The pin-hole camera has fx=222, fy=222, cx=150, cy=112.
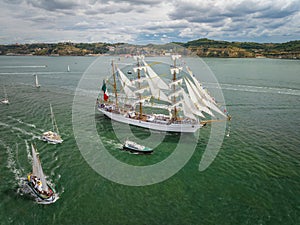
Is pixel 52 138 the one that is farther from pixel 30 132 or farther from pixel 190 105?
pixel 190 105

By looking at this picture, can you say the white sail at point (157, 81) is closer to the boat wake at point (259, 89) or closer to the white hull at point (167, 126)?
the white hull at point (167, 126)

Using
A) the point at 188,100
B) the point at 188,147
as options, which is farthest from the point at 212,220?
the point at 188,100

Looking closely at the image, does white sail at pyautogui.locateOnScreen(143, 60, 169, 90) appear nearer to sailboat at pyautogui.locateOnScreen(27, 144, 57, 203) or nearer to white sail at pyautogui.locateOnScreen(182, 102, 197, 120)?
white sail at pyautogui.locateOnScreen(182, 102, 197, 120)

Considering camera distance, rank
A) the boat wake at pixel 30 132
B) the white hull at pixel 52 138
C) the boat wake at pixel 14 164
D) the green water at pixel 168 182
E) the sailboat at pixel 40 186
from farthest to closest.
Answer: the boat wake at pixel 30 132, the white hull at pixel 52 138, the boat wake at pixel 14 164, the sailboat at pixel 40 186, the green water at pixel 168 182

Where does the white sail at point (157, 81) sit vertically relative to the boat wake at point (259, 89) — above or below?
above

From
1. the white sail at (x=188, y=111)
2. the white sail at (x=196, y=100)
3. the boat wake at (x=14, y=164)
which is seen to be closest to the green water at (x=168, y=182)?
the boat wake at (x=14, y=164)

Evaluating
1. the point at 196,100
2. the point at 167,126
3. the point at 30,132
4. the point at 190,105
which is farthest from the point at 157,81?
the point at 30,132

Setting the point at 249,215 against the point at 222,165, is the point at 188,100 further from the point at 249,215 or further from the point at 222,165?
the point at 249,215

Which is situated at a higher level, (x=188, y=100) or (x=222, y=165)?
(x=188, y=100)
